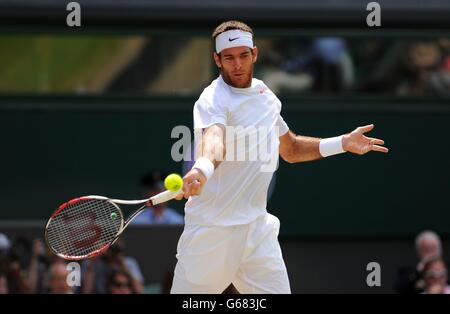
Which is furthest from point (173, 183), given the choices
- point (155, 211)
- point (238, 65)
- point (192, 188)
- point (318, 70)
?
point (318, 70)

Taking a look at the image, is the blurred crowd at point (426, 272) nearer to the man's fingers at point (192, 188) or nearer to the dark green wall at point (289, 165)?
the dark green wall at point (289, 165)

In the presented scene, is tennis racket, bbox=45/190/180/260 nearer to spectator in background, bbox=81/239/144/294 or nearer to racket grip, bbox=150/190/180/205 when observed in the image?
racket grip, bbox=150/190/180/205

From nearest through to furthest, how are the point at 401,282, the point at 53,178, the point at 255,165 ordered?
1. the point at 255,165
2. the point at 401,282
3. the point at 53,178

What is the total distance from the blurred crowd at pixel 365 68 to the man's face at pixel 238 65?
348cm

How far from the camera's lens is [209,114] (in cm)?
620

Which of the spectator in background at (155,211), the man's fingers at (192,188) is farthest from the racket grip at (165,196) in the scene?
the spectator in background at (155,211)

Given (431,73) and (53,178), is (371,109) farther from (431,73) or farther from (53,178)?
(53,178)

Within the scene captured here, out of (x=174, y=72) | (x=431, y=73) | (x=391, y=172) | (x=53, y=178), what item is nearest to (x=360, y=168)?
(x=391, y=172)

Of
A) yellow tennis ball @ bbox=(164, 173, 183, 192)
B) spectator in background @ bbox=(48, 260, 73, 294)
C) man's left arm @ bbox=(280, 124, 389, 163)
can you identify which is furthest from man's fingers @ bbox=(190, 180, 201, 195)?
spectator in background @ bbox=(48, 260, 73, 294)

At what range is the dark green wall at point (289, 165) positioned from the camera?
974 centimetres

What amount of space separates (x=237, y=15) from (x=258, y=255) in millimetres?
3388

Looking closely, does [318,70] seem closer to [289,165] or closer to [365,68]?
[365,68]

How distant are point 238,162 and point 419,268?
2941 mm

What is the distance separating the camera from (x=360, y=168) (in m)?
9.88
